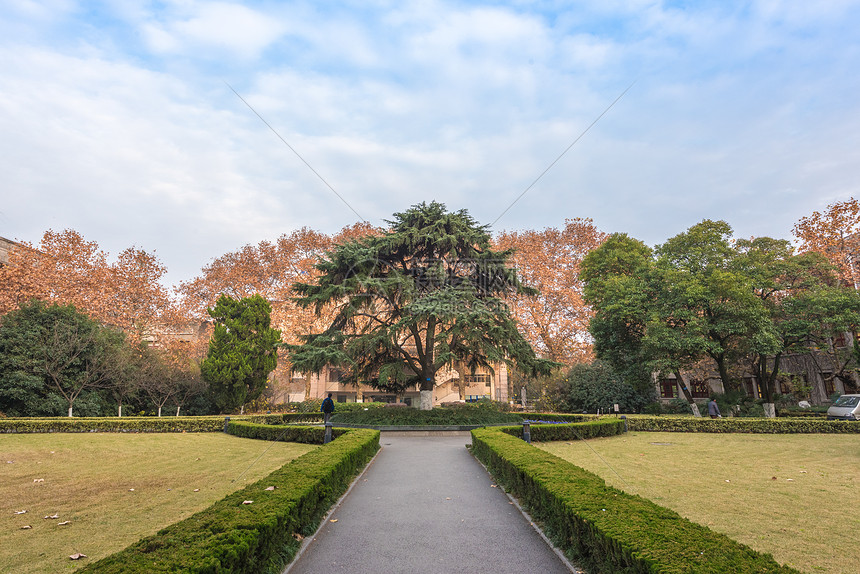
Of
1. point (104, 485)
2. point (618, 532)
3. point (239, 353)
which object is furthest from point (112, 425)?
point (618, 532)

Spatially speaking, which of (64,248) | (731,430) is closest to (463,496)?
(731,430)

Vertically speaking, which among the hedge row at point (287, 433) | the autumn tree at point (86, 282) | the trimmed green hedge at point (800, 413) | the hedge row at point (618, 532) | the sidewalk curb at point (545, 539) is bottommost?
the trimmed green hedge at point (800, 413)

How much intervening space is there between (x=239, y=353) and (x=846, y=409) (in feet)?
98.3

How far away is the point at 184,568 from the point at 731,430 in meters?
20.3

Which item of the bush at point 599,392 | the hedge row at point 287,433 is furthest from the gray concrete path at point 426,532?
the bush at point 599,392

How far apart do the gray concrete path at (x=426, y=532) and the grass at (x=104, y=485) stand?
226 cm

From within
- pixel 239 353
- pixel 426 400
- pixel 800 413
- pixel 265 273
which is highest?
pixel 265 273

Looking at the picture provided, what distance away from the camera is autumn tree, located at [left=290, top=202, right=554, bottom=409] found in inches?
699

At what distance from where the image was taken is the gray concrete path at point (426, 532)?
462cm

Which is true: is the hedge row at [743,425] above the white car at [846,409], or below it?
below

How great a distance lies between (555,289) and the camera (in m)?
30.3

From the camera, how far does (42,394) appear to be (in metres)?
20.4

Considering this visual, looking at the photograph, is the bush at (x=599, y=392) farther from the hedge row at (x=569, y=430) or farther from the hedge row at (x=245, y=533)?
the hedge row at (x=245, y=533)

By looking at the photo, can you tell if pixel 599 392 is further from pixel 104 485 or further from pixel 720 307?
pixel 104 485
